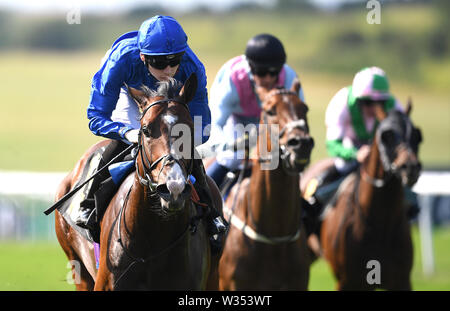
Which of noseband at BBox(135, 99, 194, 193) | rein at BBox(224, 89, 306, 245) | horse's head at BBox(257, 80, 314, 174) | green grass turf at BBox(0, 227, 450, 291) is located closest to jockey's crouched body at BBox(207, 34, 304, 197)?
rein at BBox(224, 89, 306, 245)

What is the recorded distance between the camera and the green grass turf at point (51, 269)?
10156 mm

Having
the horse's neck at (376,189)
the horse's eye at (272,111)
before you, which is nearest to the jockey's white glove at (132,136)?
the horse's eye at (272,111)

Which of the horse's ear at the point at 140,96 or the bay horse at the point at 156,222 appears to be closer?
the bay horse at the point at 156,222

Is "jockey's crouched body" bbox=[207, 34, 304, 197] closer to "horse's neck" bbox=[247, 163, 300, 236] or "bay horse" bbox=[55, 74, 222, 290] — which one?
"horse's neck" bbox=[247, 163, 300, 236]

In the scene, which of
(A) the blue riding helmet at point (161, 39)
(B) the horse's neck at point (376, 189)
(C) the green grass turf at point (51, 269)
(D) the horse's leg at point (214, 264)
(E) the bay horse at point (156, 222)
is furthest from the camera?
(C) the green grass turf at point (51, 269)

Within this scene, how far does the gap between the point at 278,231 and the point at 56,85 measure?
43448 mm

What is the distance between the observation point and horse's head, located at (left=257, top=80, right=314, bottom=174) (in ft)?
18.7

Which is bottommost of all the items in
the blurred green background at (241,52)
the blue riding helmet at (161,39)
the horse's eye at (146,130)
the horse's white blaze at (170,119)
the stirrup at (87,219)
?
the stirrup at (87,219)

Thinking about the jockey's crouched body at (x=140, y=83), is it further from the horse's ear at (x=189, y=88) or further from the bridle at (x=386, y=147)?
the bridle at (x=386, y=147)

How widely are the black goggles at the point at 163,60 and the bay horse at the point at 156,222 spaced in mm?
314

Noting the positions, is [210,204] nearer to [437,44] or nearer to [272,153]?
[272,153]
